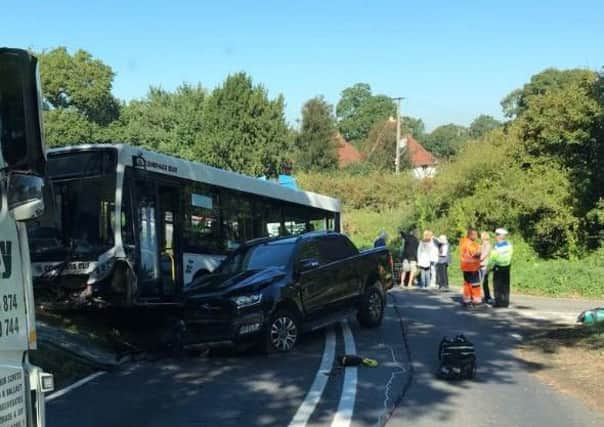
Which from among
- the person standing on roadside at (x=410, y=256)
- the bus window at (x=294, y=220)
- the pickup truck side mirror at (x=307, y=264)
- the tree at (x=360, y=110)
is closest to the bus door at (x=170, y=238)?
the pickup truck side mirror at (x=307, y=264)

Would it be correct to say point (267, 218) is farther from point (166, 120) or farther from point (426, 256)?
point (166, 120)

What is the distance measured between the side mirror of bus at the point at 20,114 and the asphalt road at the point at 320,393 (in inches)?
178

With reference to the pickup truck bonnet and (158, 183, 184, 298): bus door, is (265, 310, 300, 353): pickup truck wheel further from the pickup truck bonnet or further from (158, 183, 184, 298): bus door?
(158, 183, 184, 298): bus door

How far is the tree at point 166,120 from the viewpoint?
214ft

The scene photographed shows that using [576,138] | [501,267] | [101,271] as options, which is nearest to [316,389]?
[101,271]

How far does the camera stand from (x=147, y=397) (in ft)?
28.5

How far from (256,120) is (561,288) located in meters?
36.1

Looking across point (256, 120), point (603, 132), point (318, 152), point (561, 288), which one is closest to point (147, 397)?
point (561, 288)

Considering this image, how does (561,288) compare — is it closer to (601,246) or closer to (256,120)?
(601,246)

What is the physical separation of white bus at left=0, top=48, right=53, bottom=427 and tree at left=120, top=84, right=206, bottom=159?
192 feet

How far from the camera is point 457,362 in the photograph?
30.8 ft

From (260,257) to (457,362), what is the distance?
4.45 metres

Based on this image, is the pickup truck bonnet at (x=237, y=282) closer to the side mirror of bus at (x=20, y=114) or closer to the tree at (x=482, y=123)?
the side mirror of bus at (x=20, y=114)

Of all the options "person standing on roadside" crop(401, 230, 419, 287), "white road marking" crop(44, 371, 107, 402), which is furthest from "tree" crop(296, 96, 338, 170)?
"white road marking" crop(44, 371, 107, 402)
